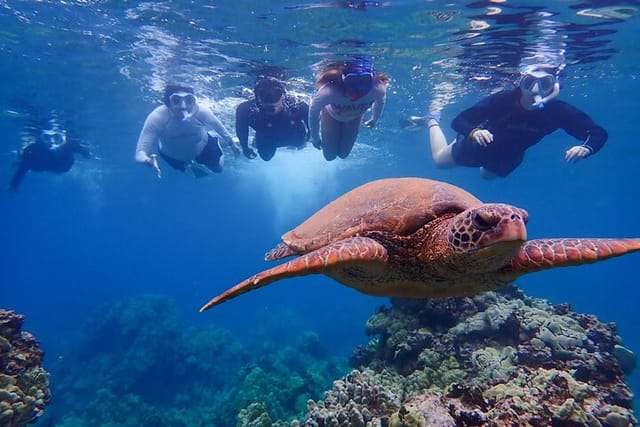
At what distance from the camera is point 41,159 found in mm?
17891

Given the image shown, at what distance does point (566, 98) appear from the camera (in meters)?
17.5

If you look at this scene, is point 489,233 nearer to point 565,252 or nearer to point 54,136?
point 565,252

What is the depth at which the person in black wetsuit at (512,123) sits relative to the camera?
928 cm

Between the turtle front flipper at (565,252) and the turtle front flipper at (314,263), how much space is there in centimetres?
121

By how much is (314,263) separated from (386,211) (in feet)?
3.86

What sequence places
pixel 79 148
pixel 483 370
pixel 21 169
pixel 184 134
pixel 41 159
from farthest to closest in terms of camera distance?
pixel 79 148
pixel 41 159
pixel 21 169
pixel 184 134
pixel 483 370

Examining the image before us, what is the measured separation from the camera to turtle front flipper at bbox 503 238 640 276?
3.08m

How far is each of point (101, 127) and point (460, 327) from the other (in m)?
22.4

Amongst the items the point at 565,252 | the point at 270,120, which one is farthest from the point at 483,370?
the point at 270,120

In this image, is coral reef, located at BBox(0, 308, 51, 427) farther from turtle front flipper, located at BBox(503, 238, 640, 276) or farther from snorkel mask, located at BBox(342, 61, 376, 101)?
snorkel mask, located at BBox(342, 61, 376, 101)

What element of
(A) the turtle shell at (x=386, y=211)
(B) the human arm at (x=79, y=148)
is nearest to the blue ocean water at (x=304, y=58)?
(B) the human arm at (x=79, y=148)

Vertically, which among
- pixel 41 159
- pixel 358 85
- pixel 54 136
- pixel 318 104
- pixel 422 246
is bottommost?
pixel 54 136

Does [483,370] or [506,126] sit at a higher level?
[506,126]

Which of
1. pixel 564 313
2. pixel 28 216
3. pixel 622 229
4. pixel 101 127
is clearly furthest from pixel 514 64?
pixel 622 229
